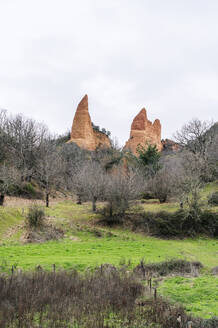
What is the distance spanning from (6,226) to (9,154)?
24.0m

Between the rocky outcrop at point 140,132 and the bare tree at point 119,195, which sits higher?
the rocky outcrop at point 140,132

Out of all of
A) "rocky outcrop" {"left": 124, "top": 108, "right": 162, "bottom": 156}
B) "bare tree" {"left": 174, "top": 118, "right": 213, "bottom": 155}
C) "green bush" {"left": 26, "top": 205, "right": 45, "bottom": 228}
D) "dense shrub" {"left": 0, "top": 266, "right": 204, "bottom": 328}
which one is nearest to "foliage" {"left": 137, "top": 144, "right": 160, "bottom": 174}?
"bare tree" {"left": 174, "top": 118, "right": 213, "bottom": 155}

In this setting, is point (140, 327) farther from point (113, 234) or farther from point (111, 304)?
point (113, 234)

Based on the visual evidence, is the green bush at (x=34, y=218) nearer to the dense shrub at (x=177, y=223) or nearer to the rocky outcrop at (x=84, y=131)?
the dense shrub at (x=177, y=223)

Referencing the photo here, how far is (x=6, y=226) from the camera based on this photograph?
2066cm

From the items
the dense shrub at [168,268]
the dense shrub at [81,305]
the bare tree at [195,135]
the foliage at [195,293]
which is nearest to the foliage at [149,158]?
the bare tree at [195,135]

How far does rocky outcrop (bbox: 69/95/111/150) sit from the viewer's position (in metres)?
64.2

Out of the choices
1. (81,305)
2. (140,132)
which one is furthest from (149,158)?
(81,305)

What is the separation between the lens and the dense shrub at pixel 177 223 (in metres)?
25.2

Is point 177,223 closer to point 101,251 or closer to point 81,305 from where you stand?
point 101,251

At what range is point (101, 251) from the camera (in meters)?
16.9

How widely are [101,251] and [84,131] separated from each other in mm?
50179

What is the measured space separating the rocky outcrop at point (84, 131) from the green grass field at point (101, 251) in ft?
121

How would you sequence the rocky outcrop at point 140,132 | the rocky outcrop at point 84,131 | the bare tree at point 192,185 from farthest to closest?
1. the rocky outcrop at point 140,132
2. the rocky outcrop at point 84,131
3. the bare tree at point 192,185
